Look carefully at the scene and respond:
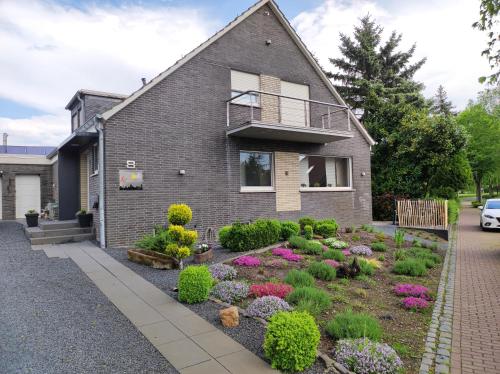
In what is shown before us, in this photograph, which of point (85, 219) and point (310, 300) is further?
point (85, 219)

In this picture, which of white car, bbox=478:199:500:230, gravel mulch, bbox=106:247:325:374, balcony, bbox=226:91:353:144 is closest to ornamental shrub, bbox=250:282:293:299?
gravel mulch, bbox=106:247:325:374

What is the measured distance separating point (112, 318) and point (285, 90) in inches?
458

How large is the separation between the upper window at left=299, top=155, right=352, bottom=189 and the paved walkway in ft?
29.4

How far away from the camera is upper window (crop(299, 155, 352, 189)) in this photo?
14.2 m

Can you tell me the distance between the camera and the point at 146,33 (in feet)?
34.2

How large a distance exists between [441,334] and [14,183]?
20509 mm

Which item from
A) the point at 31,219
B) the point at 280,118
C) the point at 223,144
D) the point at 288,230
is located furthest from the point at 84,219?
the point at 280,118

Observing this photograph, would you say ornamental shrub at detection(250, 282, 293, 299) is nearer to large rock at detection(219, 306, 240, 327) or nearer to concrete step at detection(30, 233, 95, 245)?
large rock at detection(219, 306, 240, 327)

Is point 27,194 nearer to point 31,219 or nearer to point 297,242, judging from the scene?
point 31,219

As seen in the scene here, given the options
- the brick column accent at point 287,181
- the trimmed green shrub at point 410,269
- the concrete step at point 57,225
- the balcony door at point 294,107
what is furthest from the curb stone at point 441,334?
the concrete step at point 57,225

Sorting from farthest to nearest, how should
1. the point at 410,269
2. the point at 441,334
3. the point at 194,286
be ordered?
the point at 410,269 → the point at 194,286 → the point at 441,334

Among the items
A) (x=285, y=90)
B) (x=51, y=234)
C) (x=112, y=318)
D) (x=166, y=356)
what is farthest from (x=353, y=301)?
(x=285, y=90)

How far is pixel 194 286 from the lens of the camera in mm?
5199

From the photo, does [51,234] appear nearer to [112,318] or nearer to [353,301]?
[112,318]
